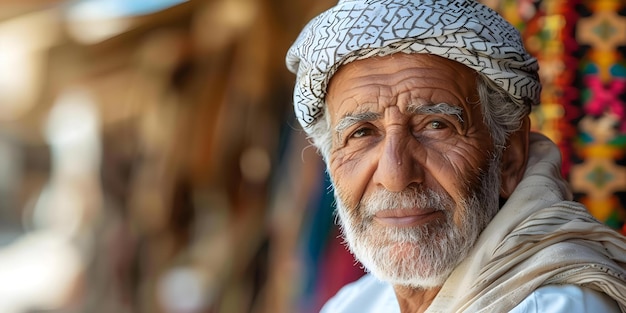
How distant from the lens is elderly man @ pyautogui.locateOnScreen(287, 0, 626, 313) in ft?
6.48

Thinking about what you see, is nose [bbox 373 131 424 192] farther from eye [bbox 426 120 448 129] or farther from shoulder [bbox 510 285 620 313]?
shoulder [bbox 510 285 620 313]

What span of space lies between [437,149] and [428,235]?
8.5 inches

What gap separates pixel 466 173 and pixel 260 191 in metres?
2.35

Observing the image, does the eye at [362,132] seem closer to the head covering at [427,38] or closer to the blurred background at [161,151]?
the head covering at [427,38]

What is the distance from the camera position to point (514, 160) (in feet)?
7.34

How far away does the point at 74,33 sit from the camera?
14.0 ft

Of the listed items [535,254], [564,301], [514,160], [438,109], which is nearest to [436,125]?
[438,109]

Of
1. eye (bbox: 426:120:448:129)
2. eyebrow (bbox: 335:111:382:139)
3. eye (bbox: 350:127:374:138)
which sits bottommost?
eye (bbox: 426:120:448:129)

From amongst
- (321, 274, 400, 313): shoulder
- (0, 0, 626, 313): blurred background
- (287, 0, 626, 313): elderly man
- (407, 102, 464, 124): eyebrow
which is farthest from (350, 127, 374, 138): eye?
(0, 0, 626, 313): blurred background

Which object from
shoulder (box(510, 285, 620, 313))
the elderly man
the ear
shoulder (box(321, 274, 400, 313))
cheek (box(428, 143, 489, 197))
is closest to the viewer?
shoulder (box(510, 285, 620, 313))

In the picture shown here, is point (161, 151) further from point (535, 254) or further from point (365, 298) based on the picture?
point (535, 254)

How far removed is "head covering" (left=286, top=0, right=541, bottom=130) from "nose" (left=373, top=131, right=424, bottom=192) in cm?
23

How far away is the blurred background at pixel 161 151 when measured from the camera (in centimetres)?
415

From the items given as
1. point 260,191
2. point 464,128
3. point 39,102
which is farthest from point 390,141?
point 39,102
